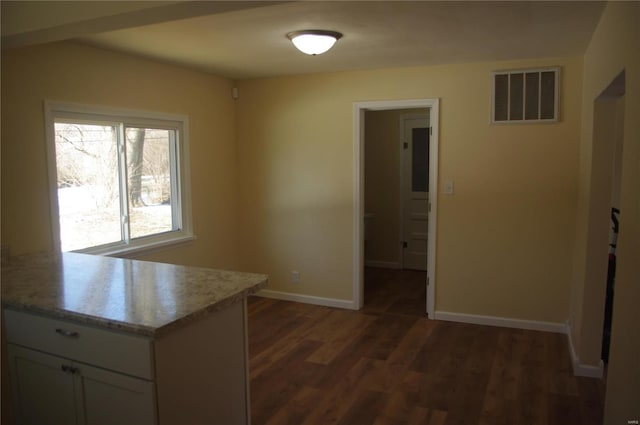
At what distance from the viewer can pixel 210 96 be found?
472 centimetres

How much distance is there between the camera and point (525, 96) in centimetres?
402

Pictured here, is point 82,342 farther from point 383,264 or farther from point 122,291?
point 383,264

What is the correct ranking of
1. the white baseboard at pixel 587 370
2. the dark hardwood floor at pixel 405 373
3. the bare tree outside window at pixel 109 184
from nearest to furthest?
the dark hardwood floor at pixel 405 373
the white baseboard at pixel 587 370
the bare tree outside window at pixel 109 184

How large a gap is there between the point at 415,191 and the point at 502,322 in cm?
263

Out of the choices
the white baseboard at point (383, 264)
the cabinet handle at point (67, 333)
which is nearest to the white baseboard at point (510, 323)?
the white baseboard at point (383, 264)

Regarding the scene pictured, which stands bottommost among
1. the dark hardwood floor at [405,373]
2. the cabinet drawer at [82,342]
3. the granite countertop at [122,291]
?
the dark hardwood floor at [405,373]

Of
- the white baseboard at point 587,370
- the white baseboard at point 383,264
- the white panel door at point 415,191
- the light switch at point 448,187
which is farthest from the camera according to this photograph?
the white baseboard at point 383,264

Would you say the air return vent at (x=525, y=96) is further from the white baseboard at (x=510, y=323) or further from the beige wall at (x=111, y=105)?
the beige wall at (x=111, y=105)

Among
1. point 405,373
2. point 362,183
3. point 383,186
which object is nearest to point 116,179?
point 362,183

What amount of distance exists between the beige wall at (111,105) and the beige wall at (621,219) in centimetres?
325

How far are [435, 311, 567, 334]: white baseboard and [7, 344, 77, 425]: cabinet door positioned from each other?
10.7 ft

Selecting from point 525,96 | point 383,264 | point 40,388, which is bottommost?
point 383,264

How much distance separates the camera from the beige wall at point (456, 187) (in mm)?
4043

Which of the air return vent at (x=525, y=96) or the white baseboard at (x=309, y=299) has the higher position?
the air return vent at (x=525, y=96)
